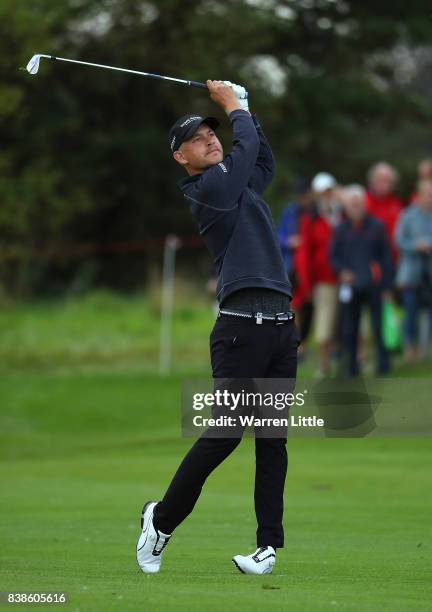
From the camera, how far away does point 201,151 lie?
287 inches

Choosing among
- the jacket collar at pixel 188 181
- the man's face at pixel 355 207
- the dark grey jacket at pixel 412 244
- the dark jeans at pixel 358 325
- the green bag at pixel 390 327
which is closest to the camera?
the jacket collar at pixel 188 181

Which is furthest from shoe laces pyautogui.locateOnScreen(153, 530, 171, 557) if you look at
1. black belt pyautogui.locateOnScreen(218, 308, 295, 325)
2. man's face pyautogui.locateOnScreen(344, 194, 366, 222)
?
man's face pyautogui.locateOnScreen(344, 194, 366, 222)

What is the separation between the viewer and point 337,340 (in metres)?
20.0

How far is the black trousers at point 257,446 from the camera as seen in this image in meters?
7.10

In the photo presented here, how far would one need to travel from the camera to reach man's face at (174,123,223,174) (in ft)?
23.9

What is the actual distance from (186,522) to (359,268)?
897 cm

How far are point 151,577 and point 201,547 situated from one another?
1547 millimetres

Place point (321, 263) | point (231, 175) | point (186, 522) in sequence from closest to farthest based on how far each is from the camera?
point (231, 175) → point (186, 522) → point (321, 263)

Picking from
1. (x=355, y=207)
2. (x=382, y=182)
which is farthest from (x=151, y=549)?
(x=382, y=182)

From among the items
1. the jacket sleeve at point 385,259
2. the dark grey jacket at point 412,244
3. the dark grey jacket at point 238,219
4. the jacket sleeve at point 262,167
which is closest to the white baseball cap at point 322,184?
the dark grey jacket at point 412,244

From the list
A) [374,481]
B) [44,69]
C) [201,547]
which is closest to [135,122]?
[44,69]

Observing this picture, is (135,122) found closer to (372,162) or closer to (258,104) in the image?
(258,104)

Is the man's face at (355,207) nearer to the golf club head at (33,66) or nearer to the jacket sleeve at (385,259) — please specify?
the jacket sleeve at (385,259)

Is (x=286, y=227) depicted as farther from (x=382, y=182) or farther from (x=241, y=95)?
(x=241, y=95)
